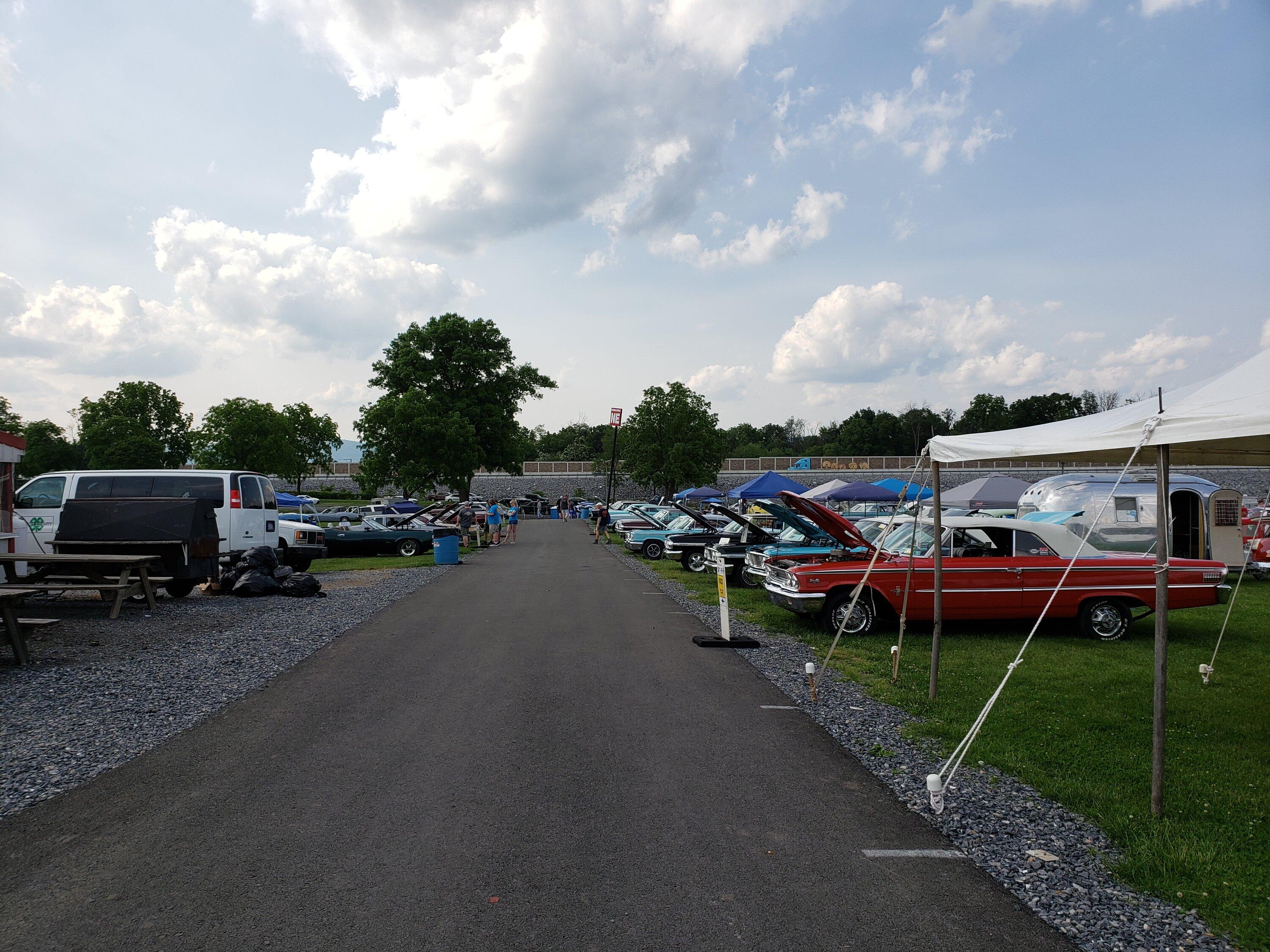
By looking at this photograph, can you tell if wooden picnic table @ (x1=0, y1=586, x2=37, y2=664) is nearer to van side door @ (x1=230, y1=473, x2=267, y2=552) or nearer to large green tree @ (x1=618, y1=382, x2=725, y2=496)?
van side door @ (x1=230, y1=473, x2=267, y2=552)

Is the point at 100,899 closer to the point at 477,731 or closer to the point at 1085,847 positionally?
the point at 477,731

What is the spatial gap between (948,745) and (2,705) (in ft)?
27.4

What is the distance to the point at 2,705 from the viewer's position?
6.99m

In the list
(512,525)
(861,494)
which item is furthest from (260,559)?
(861,494)

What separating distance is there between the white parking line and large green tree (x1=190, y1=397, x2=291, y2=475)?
56374 mm

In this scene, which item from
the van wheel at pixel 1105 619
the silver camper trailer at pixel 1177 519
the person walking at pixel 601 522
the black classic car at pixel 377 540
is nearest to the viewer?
the van wheel at pixel 1105 619

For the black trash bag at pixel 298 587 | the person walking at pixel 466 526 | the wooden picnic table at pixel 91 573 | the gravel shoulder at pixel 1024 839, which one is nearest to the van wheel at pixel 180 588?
the wooden picnic table at pixel 91 573

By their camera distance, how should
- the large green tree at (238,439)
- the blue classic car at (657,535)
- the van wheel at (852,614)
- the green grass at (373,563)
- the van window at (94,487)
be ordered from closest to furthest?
1. the van wheel at (852,614)
2. the van window at (94,487)
3. the green grass at (373,563)
4. the blue classic car at (657,535)
5. the large green tree at (238,439)

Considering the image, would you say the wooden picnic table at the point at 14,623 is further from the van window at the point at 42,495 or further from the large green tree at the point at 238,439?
the large green tree at the point at 238,439

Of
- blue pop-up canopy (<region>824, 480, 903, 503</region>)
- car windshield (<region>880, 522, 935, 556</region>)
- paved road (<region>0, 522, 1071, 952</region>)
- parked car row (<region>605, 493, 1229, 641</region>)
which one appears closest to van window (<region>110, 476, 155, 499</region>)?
paved road (<region>0, 522, 1071, 952</region>)

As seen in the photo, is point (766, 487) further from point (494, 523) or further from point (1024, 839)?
point (1024, 839)

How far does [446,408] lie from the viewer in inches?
1818

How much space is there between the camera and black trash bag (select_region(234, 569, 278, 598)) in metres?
14.5

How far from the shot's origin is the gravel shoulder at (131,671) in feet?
18.6
